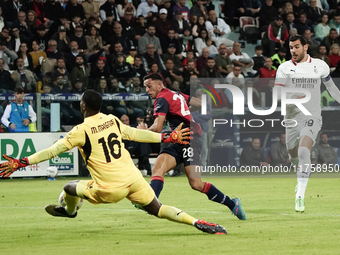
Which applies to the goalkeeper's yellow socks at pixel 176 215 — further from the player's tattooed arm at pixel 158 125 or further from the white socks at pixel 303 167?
the white socks at pixel 303 167

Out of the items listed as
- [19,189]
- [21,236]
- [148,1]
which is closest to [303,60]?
[21,236]

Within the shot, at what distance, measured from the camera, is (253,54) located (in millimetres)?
23281

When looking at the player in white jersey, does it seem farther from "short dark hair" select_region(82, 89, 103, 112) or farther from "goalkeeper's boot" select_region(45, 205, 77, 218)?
"short dark hair" select_region(82, 89, 103, 112)

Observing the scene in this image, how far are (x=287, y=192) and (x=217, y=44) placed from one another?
1072cm

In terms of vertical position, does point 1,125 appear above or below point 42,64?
below

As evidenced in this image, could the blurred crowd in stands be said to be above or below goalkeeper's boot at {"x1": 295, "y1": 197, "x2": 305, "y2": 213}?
above

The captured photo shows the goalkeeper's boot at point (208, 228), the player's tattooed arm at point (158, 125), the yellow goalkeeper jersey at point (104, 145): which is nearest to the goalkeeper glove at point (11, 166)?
the yellow goalkeeper jersey at point (104, 145)

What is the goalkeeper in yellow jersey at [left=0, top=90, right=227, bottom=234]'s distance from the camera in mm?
6746

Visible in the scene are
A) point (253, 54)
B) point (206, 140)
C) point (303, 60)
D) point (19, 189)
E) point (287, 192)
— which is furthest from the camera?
point (253, 54)

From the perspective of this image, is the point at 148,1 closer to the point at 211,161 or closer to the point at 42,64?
the point at 42,64

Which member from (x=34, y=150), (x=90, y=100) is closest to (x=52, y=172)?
(x=34, y=150)

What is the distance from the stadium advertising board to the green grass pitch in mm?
3580

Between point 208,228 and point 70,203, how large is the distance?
168 cm

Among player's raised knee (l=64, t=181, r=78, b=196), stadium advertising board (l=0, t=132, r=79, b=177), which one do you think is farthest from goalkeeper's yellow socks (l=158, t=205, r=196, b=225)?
stadium advertising board (l=0, t=132, r=79, b=177)
